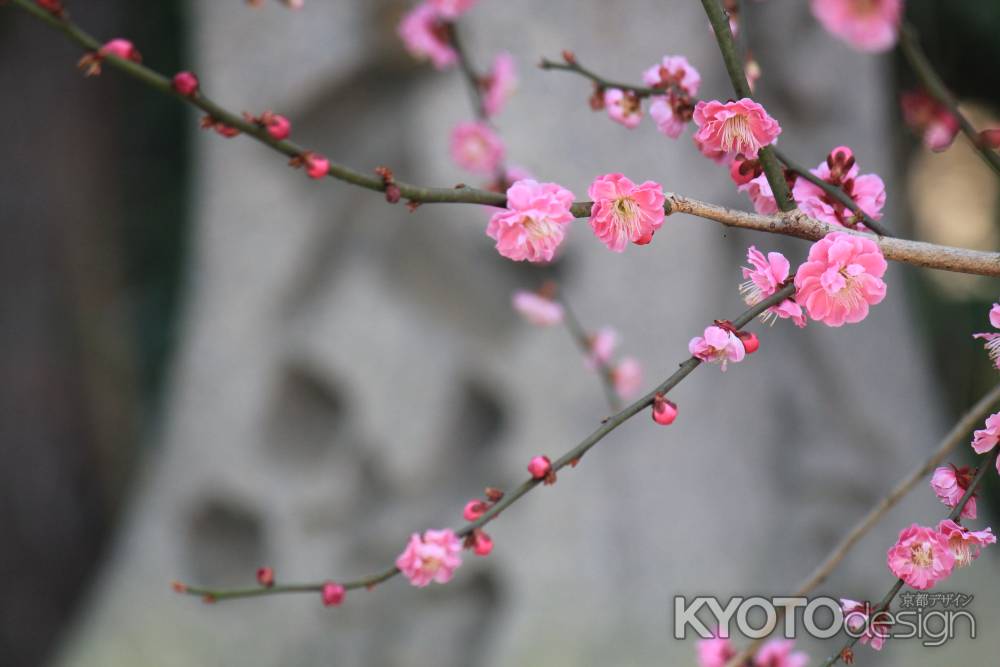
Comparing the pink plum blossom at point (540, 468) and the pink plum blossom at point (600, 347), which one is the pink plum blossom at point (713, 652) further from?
the pink plum blossom at point (600, 347)

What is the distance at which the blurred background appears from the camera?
1606 millimetres

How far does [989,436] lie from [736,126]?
0.69 feet

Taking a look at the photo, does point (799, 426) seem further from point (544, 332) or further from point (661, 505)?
point (544, 332)

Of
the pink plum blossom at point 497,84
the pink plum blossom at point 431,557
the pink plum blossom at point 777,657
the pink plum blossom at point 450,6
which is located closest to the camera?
the pink plum blossom at point 431,557

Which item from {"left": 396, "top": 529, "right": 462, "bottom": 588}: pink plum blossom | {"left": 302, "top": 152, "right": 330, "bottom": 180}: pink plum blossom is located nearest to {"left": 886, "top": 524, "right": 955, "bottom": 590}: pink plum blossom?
{"left": 396, "top": 529, "right": 462, "bottom": 588}: pink plum blossom

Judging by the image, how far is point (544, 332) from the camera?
166 centimetres

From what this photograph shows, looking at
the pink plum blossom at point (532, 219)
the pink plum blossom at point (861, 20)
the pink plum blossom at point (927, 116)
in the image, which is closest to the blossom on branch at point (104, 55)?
the pink plum blossom at point (532, 219)

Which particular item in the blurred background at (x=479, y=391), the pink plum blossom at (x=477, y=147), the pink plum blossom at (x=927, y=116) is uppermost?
the blurred background at (x=479, y=391)

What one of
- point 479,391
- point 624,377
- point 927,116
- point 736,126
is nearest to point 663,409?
point 736,126

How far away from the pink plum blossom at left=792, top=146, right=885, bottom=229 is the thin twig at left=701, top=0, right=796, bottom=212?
0.16 feet

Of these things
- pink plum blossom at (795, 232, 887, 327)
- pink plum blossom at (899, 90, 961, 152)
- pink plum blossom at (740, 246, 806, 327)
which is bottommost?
pink plum blossom at (795, 232, 887, 327)

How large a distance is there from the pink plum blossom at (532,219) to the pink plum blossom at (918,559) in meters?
0.25

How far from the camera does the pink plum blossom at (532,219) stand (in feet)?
1.88

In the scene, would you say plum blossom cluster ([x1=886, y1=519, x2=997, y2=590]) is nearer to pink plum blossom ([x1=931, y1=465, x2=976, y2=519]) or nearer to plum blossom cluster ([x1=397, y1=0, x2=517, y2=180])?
pink plum blossom ([x1=931, y1=465, x2=976, y2=519])
